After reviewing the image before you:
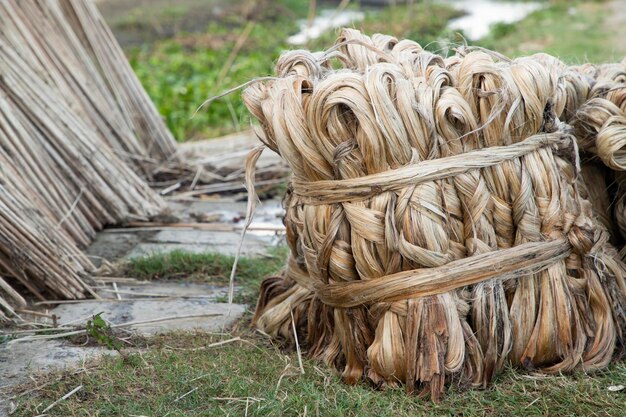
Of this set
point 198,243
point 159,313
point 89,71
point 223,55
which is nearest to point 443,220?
point 159,313

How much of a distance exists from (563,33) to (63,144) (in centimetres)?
802

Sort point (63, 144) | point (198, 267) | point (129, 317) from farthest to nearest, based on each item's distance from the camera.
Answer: point (63, 144), point (198, 267), point (129, 317)

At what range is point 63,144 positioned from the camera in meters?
4.13

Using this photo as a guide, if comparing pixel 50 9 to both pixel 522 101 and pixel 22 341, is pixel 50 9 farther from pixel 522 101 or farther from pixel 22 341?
pixel 522 101

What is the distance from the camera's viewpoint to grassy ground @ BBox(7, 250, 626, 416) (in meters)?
2.47

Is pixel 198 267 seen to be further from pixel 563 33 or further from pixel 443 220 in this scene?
pixel 563 33

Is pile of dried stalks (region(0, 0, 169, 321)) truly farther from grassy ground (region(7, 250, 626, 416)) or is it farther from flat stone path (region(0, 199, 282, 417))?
grassy ground (region(7, 250, 626, 416))

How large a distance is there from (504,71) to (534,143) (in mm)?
239

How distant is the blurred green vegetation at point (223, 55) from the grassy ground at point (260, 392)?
2.27m

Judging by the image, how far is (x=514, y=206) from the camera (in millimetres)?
2674

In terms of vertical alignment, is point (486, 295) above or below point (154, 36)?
above

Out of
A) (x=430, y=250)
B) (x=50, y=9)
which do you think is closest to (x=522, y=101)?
(x=430, y=250)

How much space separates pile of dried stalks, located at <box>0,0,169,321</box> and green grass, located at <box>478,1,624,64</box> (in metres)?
4.75

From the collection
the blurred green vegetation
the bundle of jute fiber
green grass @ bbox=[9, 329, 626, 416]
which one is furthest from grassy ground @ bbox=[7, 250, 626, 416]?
the blurred green vegetation
